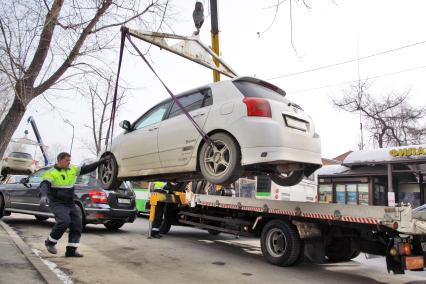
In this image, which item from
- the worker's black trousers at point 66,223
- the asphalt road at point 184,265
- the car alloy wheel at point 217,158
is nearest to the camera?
the car alloy wheel at point 217,158

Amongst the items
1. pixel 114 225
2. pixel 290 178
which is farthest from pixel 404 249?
pixel 114 225

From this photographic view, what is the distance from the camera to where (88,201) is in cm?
956

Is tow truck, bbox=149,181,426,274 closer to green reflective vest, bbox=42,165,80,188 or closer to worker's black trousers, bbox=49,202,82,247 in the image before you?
worker's black trousers, bbox=49,202,82,247

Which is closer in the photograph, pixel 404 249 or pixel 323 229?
pixel 404 249

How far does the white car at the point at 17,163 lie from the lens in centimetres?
1781

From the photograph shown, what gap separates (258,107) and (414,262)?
2899mm

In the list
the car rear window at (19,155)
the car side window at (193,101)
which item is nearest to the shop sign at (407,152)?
the car side window at (193,101)

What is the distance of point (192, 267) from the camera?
6504mm

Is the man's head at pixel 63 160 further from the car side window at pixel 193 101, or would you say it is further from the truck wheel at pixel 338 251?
the truck wheel at pixel 338 251

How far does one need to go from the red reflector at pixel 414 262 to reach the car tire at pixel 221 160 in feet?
8.15

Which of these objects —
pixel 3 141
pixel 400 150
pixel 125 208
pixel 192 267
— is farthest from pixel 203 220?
pixel 400 150

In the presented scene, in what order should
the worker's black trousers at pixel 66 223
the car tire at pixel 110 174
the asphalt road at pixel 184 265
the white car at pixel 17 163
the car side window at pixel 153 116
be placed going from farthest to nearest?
the white car at pixel 17 163 → the car tire at pixel 110 174 → the car side window at pixel 153 116 → the worker's black trousers at pixel 66 223 → the asphalt road at pixel 184 265

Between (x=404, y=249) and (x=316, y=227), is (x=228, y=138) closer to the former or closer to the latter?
(x=316, y=227)

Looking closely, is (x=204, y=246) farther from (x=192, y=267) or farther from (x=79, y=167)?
(x=79, y=167)
